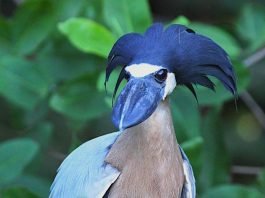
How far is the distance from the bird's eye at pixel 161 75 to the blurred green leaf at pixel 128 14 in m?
0.85

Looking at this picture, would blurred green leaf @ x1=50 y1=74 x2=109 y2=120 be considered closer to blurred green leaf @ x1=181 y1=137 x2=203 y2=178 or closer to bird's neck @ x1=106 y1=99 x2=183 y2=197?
blurred green leaf @ x1=181 y1=137 x2=203 y2=178

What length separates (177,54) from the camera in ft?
7.76

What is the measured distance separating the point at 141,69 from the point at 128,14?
922 mm

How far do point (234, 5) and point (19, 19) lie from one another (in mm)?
1311

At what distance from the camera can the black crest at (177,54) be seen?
233 cm

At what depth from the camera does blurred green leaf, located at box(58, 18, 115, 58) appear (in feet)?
9.95

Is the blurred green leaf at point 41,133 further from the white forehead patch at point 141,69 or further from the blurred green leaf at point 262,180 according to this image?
the white forehead patch at point 141,69

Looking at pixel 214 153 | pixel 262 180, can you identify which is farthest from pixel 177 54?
pixel 262 180

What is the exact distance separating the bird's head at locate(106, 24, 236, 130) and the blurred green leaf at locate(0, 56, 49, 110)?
0.75 meters

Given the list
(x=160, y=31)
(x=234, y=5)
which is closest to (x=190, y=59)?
(x=160, y=31)

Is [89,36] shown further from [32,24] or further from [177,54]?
[177,54]

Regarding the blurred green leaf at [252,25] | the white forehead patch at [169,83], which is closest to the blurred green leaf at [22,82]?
the blurred green leaf at [252,25]

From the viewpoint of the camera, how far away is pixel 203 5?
15.1 feet

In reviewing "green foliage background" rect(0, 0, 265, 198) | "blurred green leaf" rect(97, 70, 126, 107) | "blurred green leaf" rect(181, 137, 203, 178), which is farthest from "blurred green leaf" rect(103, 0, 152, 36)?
"blurred green leaf" rect(181, 137, 203, 178)
